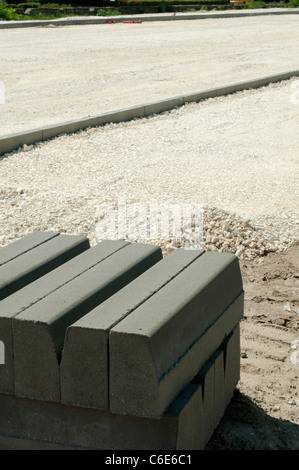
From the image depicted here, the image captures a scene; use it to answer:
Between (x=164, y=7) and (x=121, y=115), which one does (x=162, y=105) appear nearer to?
(x=121, y=115)

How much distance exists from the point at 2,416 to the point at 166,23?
91.4ft

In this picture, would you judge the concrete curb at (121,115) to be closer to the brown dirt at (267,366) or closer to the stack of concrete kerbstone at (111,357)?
the brown dirt at (267,366)

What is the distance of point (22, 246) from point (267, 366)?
67.1 inches

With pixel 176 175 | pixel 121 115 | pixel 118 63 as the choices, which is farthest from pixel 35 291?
pixel 118 63

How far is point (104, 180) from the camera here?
7.49m

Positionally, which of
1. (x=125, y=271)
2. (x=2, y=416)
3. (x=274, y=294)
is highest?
(x=125, y=271)

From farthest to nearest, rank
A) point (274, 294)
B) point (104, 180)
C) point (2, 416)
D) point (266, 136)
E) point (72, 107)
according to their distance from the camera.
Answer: point (72, 107) → point (266, 136) → point (104, 180) → point (274, 294) → point (2, 416)

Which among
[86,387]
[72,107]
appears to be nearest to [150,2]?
[72,107]

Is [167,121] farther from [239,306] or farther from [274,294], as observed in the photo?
[239,306]

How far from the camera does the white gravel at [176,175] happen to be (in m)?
6.13

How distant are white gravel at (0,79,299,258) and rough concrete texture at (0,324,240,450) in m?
2.98

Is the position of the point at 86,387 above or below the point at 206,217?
above

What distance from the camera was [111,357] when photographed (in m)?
2.50

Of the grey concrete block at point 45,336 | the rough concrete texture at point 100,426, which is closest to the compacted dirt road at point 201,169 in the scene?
the rough concrete texture at point 100,426
